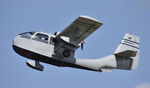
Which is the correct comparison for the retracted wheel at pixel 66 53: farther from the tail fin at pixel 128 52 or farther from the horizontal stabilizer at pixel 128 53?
the horizontal stabilizer at pixel 128 53

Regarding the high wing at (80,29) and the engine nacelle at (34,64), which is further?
the engine nacelle at (34,64)

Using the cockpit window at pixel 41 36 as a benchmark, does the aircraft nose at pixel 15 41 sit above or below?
below

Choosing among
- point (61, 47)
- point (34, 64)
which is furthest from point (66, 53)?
point (34, 64)

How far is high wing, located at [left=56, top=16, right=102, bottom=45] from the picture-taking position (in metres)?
25.8

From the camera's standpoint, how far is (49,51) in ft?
90.8

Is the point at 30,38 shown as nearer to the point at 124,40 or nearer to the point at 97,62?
the point at 97,62

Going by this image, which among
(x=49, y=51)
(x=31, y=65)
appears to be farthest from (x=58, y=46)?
(x=31, y=65)

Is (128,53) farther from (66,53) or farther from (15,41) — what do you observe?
(15,41)

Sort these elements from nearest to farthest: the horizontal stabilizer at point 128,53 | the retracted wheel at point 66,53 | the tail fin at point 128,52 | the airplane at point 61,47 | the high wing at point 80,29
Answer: the high wing at point 80,29
the airplane at point 61,47
the retracted wheel at point 66,53
the horizontal stabilizer at point 128,53
the tail fin at point 128,52

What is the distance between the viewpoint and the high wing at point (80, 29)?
25766 mm

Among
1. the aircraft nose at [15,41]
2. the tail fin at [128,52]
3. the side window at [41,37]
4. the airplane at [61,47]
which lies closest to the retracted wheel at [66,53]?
the airplane at [61,47]

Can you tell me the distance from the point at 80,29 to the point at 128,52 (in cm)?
489

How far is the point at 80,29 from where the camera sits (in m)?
27.2

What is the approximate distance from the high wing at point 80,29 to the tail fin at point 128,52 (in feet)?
13.2
